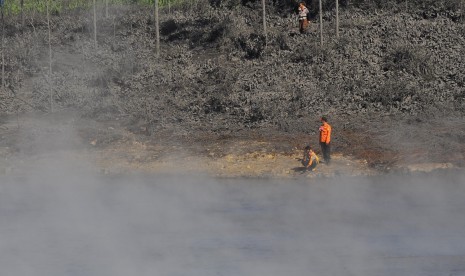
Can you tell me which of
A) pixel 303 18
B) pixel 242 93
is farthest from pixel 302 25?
pixel 242 93

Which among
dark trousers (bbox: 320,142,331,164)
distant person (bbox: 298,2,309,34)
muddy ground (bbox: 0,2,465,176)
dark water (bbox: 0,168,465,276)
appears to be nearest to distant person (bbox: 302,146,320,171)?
dark trousers (bbox: 320,142,331,164)

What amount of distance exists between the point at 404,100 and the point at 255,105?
4808mm

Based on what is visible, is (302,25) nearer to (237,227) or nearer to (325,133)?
(325,133)

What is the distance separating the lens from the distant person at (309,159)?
24.2 meters

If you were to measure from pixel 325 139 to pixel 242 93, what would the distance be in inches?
300

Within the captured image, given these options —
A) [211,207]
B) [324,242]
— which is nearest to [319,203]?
[211,207]

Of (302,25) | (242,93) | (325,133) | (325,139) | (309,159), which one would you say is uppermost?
(302,25)

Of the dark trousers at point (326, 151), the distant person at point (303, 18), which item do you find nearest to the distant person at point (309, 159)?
the dark trousers at point (326, 151)

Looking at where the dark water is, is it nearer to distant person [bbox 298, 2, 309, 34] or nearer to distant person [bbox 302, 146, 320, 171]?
distant person [bbox 302, 146, 320, 171]

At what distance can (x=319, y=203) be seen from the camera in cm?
1927

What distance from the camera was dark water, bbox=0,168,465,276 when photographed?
43.3 ft

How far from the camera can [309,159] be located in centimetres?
2428

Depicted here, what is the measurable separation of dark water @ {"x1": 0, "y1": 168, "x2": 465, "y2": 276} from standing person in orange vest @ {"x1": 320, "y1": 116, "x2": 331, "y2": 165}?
130 centimetres

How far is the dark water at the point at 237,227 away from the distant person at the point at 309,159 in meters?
0.78
